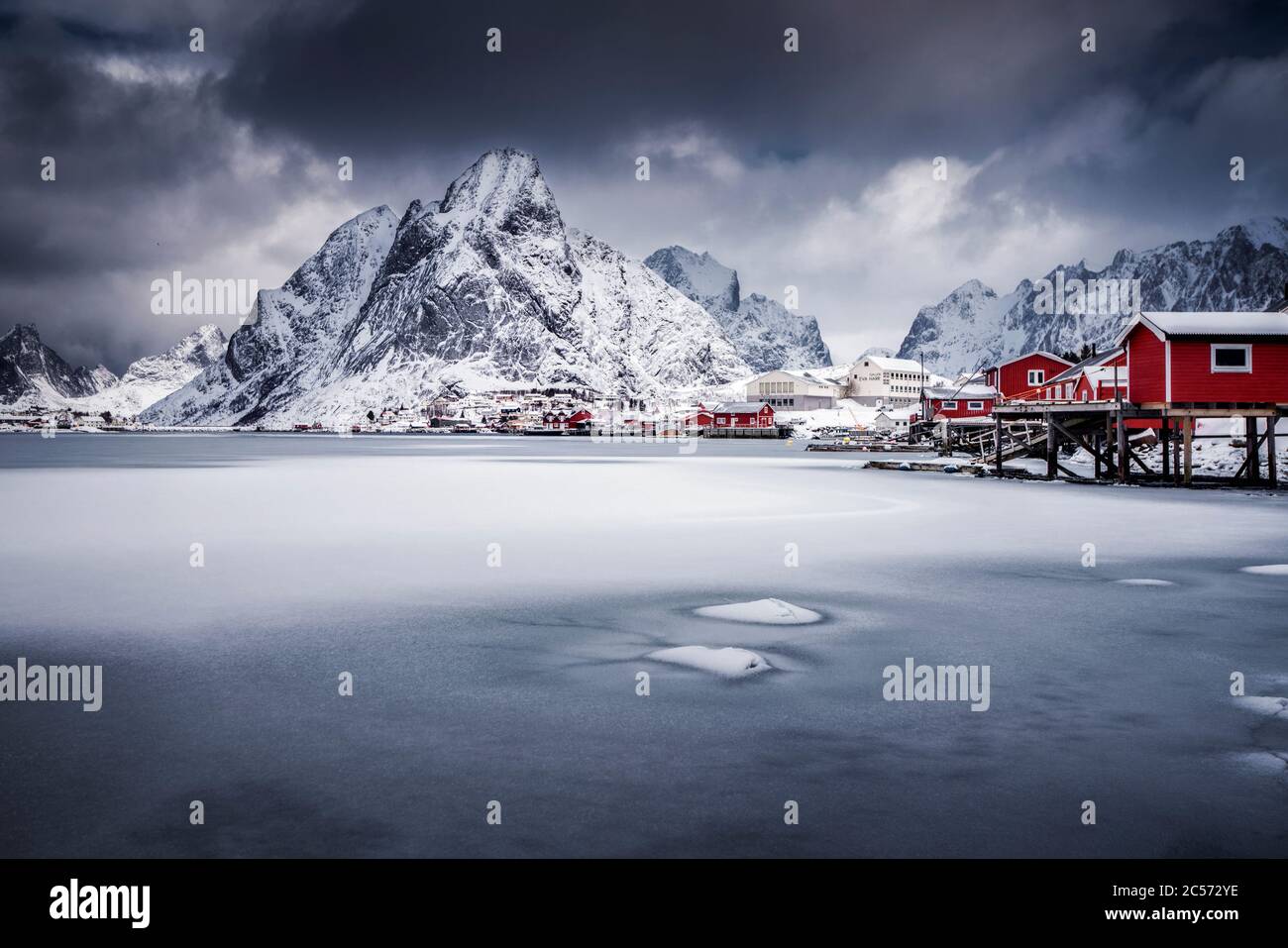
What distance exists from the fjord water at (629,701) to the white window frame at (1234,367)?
23.5 metres

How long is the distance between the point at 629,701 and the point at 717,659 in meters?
2.02

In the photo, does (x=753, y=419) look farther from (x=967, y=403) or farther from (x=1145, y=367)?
(x=1145, y=367)

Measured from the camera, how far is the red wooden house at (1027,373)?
3824 inches

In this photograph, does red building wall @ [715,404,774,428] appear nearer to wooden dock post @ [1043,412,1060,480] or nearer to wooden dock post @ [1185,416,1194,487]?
wooden dock post @ [1043,412,1060,480]

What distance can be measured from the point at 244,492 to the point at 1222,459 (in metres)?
54.9

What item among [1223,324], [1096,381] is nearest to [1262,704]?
[1223,324]

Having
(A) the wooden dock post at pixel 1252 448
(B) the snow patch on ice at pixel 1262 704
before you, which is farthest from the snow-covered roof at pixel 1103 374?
(B) the snow patch on ice at pixel 1262 704

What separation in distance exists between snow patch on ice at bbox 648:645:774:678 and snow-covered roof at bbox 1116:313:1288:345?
40.5 m

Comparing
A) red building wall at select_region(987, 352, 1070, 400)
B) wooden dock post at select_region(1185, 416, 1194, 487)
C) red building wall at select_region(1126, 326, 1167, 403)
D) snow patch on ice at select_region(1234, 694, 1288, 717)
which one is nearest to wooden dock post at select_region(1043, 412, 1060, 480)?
red building wall at select_region(1126, 326, 1167, 403)

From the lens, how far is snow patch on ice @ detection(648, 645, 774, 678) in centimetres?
1171

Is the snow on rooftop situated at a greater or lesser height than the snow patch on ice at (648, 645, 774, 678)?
greater
